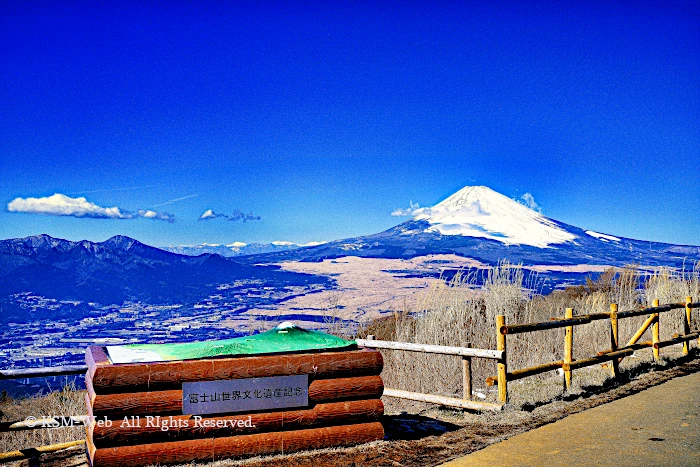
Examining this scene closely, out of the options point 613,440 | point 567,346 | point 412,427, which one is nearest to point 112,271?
point 567,346

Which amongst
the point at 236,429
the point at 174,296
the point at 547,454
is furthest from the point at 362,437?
the point at 174,296

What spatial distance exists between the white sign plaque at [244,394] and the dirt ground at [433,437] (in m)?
0.52

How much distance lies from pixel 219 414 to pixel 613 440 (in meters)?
4.13

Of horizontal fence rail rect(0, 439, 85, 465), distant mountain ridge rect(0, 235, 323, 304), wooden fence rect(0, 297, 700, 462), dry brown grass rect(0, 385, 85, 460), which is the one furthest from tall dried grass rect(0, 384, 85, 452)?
distant mountain ridge rect(0, 235, 323, 304)

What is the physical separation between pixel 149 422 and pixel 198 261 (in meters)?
72.3

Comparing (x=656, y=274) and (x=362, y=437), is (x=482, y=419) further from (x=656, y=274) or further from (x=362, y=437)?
(x=656, y=274)

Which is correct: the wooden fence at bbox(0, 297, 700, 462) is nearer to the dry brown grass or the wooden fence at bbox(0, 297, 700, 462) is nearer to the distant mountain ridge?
the dry brown grass

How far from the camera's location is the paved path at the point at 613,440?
6004 millimetres

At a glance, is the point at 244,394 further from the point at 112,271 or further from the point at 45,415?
the point at 112,271

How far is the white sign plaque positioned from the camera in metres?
5.99

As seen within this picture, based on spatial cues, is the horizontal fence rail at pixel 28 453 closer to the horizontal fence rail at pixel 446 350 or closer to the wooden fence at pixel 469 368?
the wooden fence at pixel 469 368

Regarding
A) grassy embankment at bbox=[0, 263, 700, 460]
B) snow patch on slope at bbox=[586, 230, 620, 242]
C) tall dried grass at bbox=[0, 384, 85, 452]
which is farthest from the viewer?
snow patch on slope at bbox=[586, 230, 620, 242]

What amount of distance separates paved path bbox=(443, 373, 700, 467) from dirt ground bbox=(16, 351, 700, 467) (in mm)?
270

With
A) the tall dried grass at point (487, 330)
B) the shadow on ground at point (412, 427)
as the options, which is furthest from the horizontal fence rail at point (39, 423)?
the tall dried grass at point (487, 330)
